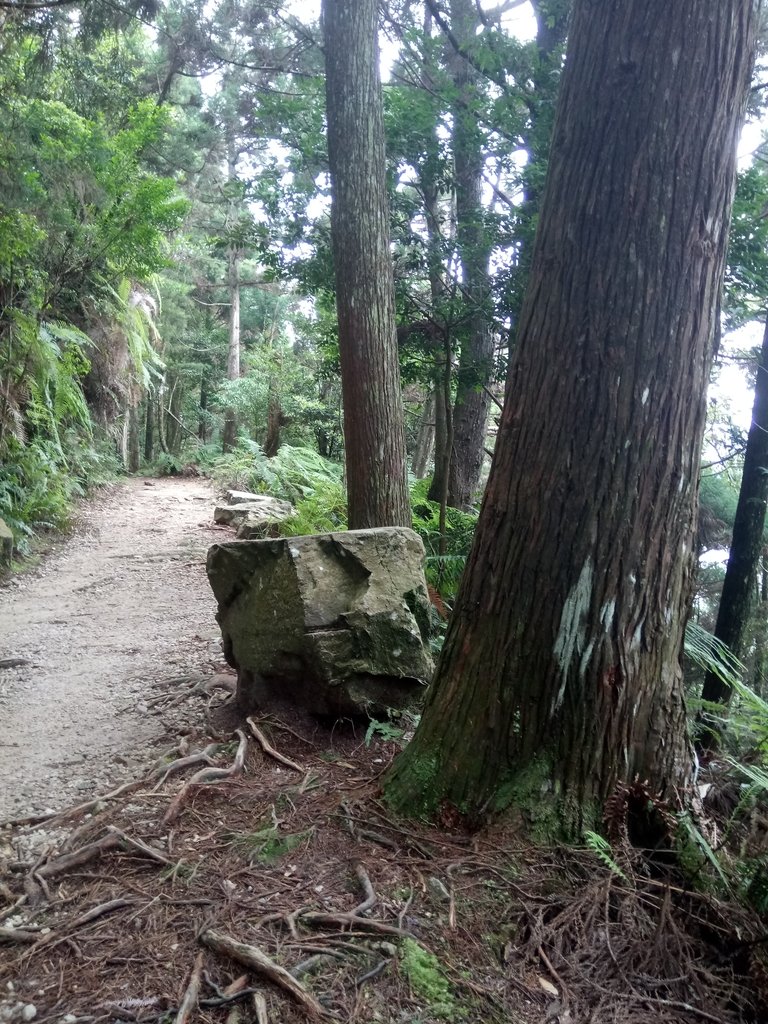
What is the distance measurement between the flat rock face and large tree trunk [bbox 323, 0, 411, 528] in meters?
1.75

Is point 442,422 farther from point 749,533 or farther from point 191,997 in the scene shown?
point 191,997

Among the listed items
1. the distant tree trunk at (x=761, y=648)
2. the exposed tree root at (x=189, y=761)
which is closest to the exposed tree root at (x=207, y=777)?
the exposed tree root at (x=189, y=761)

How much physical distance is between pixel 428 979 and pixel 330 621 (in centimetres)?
202

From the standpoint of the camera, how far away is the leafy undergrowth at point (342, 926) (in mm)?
2086

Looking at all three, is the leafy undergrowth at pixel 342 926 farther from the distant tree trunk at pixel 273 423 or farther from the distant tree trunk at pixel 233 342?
the distant tree trunk at pixel 233 342

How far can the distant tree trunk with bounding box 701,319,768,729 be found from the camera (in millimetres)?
6723

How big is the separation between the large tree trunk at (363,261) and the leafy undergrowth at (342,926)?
11.1ft

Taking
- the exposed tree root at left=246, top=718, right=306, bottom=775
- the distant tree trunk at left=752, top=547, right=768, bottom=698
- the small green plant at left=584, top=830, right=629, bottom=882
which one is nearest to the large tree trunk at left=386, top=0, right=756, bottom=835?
the small green plant at left=584, top=830, right=629, bottom=882

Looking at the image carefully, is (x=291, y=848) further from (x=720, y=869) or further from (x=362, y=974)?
(x=720, y=869)

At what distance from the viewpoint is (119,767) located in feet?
12.6

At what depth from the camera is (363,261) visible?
19.7 ft

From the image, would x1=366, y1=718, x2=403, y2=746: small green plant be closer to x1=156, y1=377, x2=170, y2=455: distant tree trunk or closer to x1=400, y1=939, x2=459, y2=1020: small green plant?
x1=400, y1=939, x2=459, y2=1020: small green plant

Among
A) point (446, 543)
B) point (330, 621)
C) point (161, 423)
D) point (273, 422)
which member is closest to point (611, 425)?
point (330, 621)

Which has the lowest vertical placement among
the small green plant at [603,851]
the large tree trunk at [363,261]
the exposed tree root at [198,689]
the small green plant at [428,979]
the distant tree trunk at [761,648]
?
the distant tree trunk at [761,648]
